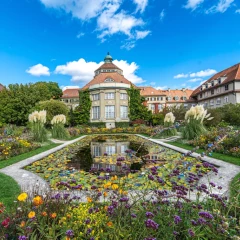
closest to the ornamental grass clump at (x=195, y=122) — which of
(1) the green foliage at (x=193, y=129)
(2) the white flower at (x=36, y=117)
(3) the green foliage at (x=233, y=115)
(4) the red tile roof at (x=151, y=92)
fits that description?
(1) the green foliage at (x=193, y=129)

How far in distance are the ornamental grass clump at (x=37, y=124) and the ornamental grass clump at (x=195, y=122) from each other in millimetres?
9893

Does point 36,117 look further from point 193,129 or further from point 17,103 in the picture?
point 17,103

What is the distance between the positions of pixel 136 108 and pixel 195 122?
20.9 metres

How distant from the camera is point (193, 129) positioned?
43.3 ft

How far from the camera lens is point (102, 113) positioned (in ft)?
111

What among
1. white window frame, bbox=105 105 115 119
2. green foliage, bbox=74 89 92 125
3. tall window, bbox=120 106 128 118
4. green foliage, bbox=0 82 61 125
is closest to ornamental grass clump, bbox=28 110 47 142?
green foliage, bbox=0 82 61 125

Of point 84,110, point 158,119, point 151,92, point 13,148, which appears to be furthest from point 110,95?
point 13,148

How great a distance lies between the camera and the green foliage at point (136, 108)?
33531mm

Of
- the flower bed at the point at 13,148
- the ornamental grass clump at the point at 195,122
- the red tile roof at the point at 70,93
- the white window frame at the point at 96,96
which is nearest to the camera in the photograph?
the flower bed at the point at 13,148

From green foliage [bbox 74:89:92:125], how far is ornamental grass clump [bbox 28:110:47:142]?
65.9 feet

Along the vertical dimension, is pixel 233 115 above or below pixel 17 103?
below

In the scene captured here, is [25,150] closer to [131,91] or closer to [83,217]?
[83,217]

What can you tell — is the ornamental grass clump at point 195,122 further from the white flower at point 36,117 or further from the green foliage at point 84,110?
the green foliage at point 84,110

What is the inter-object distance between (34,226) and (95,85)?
109ft
